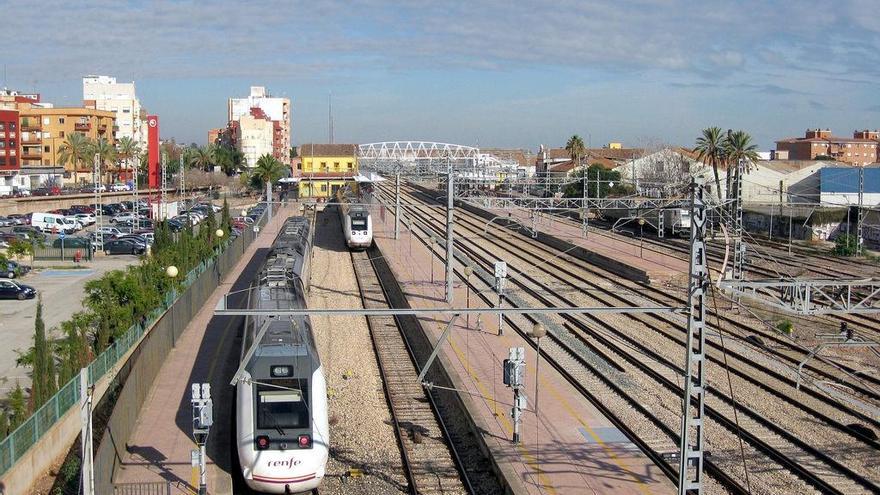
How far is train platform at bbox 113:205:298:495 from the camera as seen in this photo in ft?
48.0

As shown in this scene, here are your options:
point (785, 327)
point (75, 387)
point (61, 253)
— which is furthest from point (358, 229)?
point (75, 387)

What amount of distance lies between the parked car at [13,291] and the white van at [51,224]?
84.0 ft

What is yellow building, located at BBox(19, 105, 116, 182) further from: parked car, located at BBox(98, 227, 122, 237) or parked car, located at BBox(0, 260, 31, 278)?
parked car, located at BBox(0, 260, 31, 278)

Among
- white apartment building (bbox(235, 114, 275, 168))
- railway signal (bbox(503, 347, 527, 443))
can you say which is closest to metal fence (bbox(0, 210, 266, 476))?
railway signal (bbox(503, 347, 527, 443))

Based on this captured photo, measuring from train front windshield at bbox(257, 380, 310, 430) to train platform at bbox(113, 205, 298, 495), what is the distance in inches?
47.1

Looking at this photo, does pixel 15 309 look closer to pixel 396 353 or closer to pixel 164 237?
pixel 164 237

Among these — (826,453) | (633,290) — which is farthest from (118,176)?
(826,453)

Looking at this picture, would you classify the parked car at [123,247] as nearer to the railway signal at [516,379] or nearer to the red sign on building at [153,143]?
the red sign on building at [153,143]

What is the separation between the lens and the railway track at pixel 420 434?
14984 millimetres

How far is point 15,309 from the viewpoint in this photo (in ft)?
106

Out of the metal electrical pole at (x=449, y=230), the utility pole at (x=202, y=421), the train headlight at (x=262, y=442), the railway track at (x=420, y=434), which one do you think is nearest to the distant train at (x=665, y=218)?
the metal electrical pole at (x=449, y=230)

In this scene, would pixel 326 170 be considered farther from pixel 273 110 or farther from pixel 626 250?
pixel 273 110

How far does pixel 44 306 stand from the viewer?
32625 mm

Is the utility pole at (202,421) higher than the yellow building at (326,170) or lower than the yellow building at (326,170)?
lower
